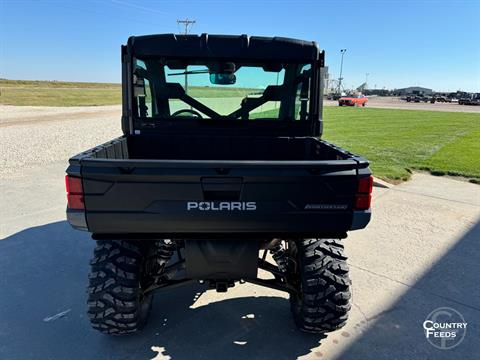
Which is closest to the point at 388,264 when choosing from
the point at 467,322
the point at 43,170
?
the point at 467,322

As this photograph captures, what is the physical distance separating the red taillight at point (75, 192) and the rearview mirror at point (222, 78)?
207 centimetres

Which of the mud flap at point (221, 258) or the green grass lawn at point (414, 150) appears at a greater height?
the mud flap at point (221, 258)

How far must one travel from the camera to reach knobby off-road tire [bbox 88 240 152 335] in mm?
2553

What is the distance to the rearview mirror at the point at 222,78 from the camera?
3.76m

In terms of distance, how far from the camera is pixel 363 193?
2.29 metres

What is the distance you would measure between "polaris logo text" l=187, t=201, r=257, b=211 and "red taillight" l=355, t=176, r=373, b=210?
66 cm

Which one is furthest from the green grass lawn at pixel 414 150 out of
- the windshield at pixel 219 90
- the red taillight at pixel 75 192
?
the red taillight at pixel 75 192

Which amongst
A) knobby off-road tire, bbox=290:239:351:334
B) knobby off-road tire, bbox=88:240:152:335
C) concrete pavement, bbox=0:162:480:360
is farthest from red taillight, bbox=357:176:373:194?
knobby off-road tire, bbox=88:240:152:335

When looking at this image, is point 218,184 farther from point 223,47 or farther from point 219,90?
point 219,90

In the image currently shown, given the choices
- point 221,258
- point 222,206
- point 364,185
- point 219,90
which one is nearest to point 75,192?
point 222,206

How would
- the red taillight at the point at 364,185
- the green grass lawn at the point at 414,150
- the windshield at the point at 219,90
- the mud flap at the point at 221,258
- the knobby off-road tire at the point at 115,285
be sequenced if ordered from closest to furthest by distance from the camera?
1. the red taillight at the point at 364,185
2. the mud flap at the point at 221,258
3. the knobby off-road tire at the point at 115,285
4. the windshield at the point at 219,90
5. the green grass lawn at the point at 414,150

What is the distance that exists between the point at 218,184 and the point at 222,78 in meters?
1.93

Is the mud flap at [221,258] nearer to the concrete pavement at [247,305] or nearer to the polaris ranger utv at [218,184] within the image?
the polaris ranger utv at [218,184]

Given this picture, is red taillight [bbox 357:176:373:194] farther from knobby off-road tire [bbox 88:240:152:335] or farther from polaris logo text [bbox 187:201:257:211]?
knobby off-road tire [bbox 88:240:152:335]
